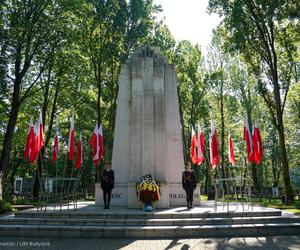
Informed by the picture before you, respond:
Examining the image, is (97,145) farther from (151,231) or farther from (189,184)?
(151,231)

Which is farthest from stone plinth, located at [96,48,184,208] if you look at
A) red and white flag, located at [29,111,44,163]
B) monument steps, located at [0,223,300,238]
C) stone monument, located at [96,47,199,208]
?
monument steps, located at [0,223,300,238]

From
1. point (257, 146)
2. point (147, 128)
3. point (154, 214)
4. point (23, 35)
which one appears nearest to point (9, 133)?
point (23, 35)

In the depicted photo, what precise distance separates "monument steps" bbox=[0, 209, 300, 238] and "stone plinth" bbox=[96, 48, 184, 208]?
3631 mm

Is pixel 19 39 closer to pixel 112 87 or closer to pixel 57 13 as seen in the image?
pixel 57 13

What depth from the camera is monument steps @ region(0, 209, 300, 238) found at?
1002cm

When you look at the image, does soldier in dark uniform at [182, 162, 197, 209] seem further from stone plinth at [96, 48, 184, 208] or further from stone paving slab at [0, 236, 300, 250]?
stone paving slab at [0, 236, 300, 250]

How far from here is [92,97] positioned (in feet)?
106

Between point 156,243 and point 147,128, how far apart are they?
7.75m

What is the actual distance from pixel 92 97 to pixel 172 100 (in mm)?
16594

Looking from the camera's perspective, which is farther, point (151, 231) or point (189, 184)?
point (189, 184)

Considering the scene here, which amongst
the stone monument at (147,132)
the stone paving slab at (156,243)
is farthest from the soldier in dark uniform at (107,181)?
the stone paving slab at (156,243)

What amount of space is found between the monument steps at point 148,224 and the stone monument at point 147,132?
3.63 m

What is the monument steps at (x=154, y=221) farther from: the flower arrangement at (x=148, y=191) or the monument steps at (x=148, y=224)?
the flower arrangement at (x=148, y=191)

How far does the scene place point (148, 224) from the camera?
35.8ft
